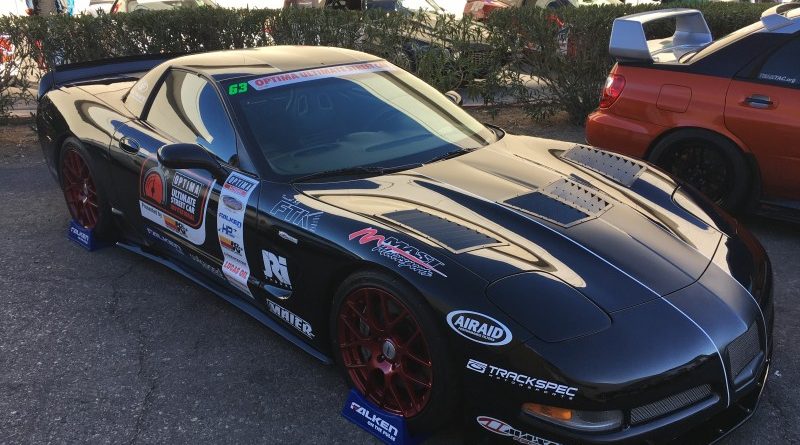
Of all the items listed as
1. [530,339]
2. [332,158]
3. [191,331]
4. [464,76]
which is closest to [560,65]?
[464,76]

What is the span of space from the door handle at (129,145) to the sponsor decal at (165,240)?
448mm

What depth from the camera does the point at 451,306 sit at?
2.41 meters

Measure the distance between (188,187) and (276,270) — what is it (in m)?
0.76

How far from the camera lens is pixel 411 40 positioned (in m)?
7.76

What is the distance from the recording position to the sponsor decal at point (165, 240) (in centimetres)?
375

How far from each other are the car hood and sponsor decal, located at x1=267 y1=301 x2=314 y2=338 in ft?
1.74

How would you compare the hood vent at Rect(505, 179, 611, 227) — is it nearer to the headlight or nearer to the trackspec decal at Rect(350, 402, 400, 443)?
the headlight

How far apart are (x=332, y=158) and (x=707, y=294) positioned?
174 cm

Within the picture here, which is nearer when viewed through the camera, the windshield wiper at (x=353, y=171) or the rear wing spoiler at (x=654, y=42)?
the windshield wiper at (x=353, y=171)

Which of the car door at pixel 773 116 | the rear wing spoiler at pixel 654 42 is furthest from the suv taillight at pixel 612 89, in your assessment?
the car door at pixel 773 116

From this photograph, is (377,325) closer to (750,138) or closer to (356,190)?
(356,190)

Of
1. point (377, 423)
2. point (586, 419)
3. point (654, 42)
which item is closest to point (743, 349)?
point (586, 419)

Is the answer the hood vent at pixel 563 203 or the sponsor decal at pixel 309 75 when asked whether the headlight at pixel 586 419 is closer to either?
the hood vent at pixel 563 203

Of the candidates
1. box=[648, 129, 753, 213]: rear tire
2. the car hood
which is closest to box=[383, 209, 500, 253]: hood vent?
the car hood
